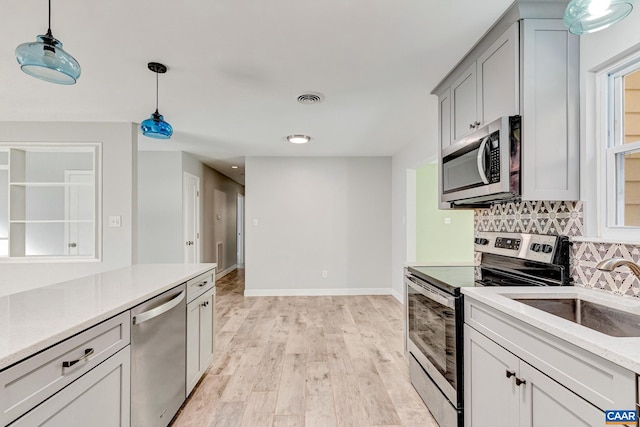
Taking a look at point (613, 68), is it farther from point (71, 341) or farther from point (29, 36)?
point (29, 36)

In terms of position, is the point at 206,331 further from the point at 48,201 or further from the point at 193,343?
the point at 48,201

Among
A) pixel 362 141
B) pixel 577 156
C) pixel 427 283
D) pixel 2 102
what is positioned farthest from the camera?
pixel 362 141

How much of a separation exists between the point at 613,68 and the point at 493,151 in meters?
0.61

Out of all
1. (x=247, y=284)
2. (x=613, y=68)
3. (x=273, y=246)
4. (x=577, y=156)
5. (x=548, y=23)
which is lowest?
(x=247, y=284)

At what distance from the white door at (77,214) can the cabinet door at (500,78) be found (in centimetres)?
415

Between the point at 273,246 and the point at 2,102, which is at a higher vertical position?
the point at 2,102

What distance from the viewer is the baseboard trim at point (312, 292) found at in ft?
17.2

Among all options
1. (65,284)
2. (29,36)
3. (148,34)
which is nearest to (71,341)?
(65,284)

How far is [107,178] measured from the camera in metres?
3.50

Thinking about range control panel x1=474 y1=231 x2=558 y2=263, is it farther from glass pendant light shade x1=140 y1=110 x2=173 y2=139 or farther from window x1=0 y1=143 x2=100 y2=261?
window x1=0 y1=143 x2=100 y2=261

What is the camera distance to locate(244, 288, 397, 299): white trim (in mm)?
5230

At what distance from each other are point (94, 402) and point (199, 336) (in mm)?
1079

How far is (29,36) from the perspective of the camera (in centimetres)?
187

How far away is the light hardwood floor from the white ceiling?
7.56 ft
